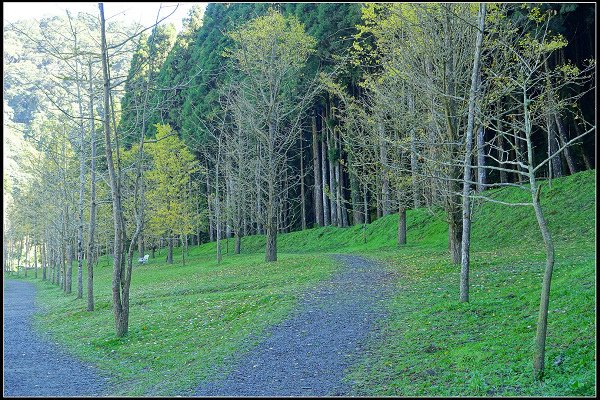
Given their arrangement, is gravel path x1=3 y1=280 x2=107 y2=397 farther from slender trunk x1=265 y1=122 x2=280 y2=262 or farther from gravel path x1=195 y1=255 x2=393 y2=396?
slender trunk x1=265 y1=122 x2=280 y2=262

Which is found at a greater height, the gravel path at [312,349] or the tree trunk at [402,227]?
the tree trunk at [402,227]

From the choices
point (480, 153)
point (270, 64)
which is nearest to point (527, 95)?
point (480, 153)

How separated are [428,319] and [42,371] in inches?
269

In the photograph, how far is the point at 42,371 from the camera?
385 inches

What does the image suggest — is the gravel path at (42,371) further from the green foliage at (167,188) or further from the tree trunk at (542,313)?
the green foliage at (167,188)

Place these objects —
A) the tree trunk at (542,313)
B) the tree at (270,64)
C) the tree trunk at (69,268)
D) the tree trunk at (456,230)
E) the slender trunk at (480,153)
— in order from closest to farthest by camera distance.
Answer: the tree trunk at (542,313)
the slender trunk at (480,153)
the tree trunk at (456,230)
the tree at (270,64)
the tree trunk at (69,268)

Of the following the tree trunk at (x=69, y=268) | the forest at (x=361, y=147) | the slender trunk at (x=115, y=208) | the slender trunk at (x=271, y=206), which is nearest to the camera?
the forest at (x=361, y=147)

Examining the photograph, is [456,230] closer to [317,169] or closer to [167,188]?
[317,169]

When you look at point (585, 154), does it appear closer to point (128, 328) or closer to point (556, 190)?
point (556, 190)

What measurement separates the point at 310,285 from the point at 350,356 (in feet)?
23.1

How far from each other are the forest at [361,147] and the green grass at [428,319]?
9cm

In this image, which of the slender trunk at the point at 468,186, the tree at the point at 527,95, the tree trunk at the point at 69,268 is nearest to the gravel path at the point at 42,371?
the tree at the point at 527,95

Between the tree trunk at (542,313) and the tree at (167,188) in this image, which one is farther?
the tree at (167,188)

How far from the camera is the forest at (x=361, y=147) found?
1021cm
